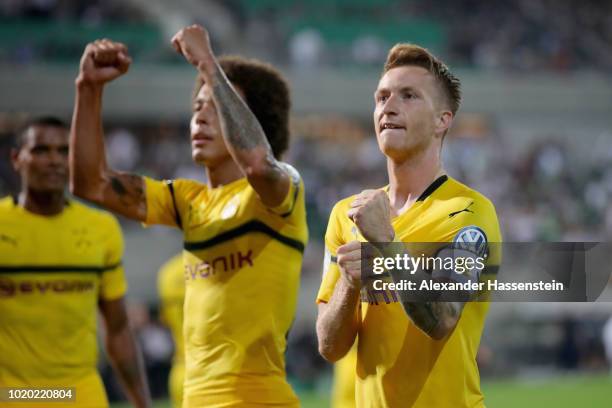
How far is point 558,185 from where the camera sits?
22109 mm

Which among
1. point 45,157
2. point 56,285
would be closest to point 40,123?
point 45,157

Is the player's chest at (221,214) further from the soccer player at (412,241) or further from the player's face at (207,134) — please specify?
the soccer player at (412,241)

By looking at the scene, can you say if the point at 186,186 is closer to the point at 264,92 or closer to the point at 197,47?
the point at 264,92

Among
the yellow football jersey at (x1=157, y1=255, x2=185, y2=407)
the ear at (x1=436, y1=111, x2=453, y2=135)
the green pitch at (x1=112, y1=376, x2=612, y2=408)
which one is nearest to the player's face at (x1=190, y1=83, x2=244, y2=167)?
the ear at (x1=436, y1=111, x2=453, y2=135)

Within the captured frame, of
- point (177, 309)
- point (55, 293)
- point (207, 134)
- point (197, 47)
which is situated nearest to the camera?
point (197, 47)

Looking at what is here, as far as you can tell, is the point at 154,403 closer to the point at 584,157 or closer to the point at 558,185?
the point at 558,185

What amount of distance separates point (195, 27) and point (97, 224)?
62.9 inches

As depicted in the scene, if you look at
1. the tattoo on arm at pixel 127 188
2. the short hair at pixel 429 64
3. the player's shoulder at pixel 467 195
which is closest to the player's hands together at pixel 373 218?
the player's shoulder at pixel 467 195

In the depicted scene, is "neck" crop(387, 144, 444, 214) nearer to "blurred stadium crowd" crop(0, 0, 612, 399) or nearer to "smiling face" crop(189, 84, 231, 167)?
"smiling face" crop(189, 84, 231, 167)

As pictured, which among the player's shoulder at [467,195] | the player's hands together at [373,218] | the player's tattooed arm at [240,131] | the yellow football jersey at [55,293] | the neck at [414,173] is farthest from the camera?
the yellow football jersey at [55,293]

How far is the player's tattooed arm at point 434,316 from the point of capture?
295 centimetres

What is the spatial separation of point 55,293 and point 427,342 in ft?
7.35

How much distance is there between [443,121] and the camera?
11.3 feet

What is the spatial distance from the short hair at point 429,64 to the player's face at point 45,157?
2.10m
